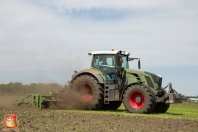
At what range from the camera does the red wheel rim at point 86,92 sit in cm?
1603

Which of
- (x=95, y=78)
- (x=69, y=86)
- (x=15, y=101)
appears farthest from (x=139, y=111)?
(x=15, y=101)

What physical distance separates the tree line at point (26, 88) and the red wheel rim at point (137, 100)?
4.18m

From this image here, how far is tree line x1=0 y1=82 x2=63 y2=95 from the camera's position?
58.3ft

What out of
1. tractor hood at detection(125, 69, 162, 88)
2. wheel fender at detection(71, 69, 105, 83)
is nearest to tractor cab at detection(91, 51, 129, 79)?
wheel fender at detection(71, 69, 105, 83)

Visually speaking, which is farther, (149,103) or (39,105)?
(39,105)

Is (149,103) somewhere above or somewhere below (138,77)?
below

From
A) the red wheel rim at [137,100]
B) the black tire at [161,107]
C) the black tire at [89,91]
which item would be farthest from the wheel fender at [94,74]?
the black tire at [161,107]

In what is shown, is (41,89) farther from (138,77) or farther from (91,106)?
(138,77)

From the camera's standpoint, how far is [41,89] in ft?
59.8

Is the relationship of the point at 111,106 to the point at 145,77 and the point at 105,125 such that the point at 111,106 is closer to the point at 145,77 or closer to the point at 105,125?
the point at 145,77

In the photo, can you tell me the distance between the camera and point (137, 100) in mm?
14617

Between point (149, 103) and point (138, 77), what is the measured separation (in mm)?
1708

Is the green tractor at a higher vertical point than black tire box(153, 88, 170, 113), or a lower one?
higher

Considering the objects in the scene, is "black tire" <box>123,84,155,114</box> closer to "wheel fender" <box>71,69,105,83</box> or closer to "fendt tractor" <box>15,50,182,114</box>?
"fendt tractor" <box>15,50,182,114</box>
